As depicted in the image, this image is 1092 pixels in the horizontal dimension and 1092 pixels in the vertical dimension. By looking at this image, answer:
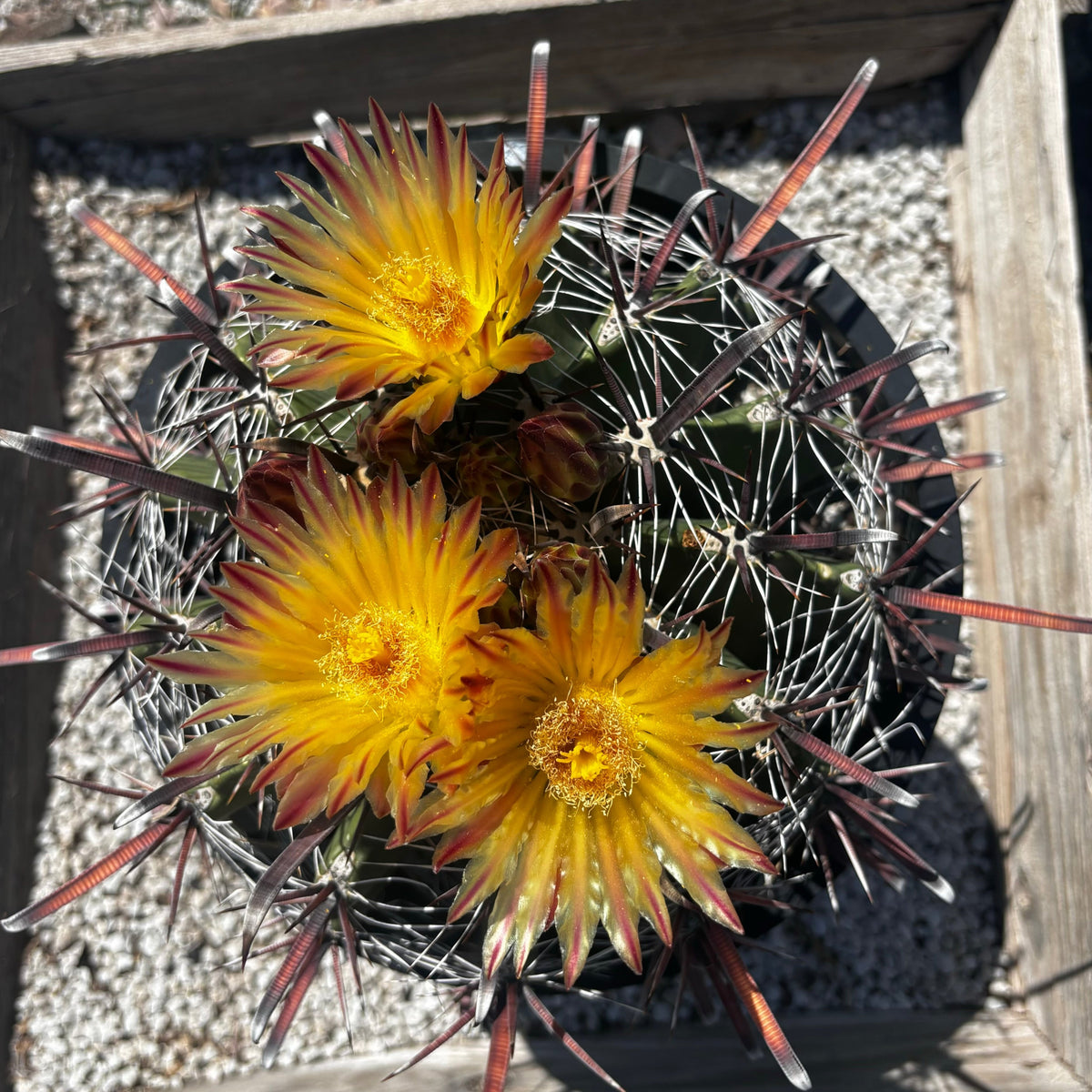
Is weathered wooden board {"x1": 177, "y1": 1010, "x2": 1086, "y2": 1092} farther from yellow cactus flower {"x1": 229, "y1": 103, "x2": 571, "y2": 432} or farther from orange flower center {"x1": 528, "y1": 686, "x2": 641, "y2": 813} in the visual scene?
yellow cactus flower {"x1": 229, "y1": 103, "x2": 571, "y2": 432}

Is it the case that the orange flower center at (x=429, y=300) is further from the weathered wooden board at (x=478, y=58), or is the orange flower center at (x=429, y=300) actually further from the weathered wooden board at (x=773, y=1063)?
the weathered wooden board at (x=773, y=1063)

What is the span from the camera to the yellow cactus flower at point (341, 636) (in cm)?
58

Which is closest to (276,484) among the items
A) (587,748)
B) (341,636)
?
(341,636)

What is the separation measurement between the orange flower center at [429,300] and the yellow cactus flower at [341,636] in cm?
12

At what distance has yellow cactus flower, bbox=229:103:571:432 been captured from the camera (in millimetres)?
608

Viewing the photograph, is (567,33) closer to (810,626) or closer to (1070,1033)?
(810,626)

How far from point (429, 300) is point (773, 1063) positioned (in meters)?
1.23

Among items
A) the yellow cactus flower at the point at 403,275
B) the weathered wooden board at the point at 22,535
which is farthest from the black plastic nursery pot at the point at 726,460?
the weathered wooden board at the point at 22,535

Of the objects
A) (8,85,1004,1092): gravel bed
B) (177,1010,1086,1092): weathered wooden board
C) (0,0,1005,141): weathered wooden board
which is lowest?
(177,1010,1086,1092): weathered wooden board

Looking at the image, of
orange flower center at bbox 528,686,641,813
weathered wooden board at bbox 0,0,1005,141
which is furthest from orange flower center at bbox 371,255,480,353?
weathered wooden board at bbox 0,0,1005,141

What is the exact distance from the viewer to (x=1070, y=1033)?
131 cm

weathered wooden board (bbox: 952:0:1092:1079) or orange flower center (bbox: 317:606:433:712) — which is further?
weathered wooden board (bbox: 952:0:1092:1079)

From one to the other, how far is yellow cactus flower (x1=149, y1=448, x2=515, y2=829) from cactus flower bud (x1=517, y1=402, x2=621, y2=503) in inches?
4.0

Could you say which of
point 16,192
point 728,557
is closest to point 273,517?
point 728,557
